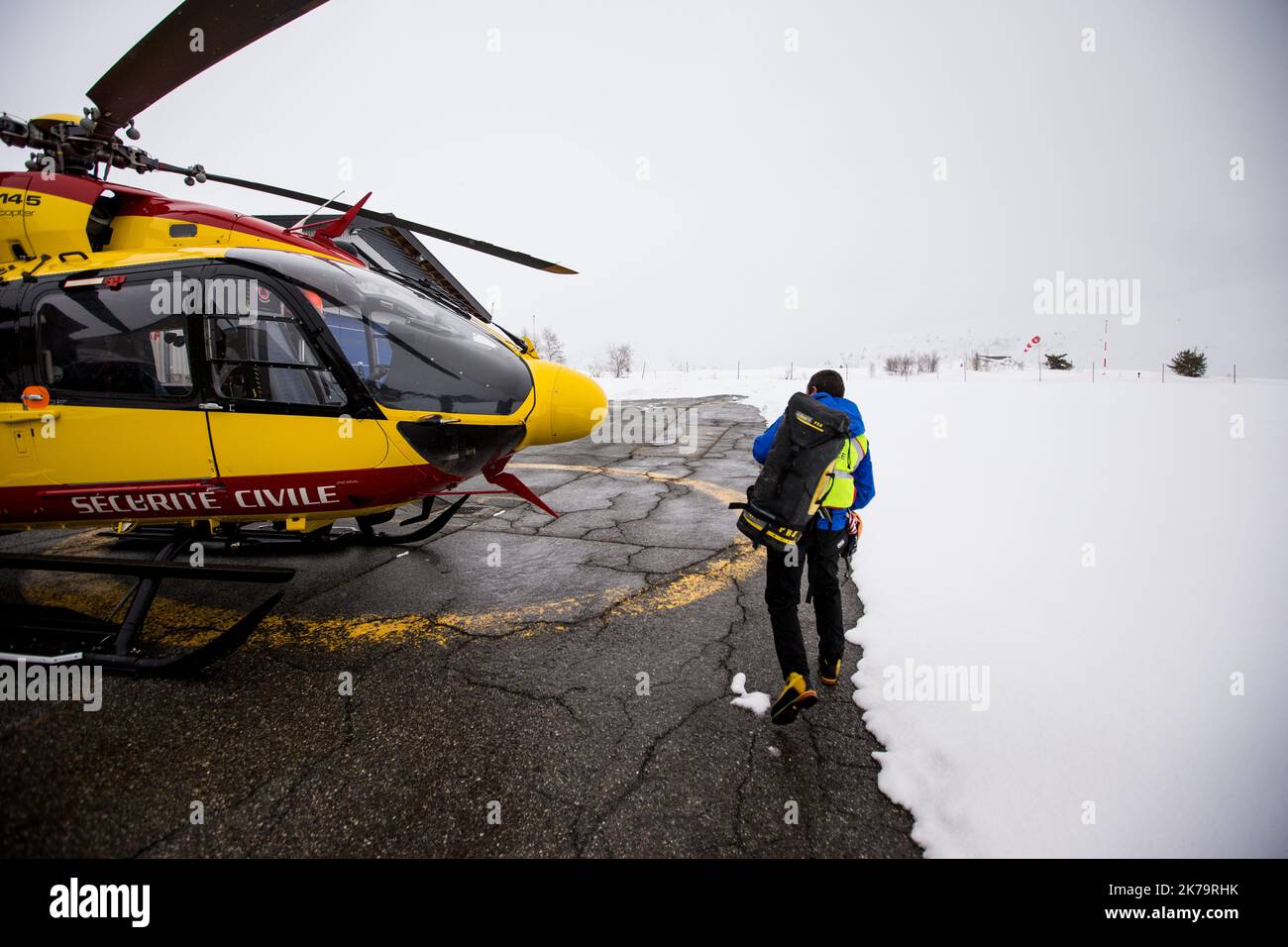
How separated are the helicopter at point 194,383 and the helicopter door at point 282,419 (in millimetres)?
10

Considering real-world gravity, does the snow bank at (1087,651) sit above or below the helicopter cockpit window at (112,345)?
below

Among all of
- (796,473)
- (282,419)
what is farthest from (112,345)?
(796,473)

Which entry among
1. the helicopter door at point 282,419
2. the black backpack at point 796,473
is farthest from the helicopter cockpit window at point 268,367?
the black backpack at point 796,473

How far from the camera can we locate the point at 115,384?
286cm

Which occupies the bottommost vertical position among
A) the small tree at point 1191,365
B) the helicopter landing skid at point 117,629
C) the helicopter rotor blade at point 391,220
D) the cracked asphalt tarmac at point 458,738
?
the cracked asphalt tarmac at point 458,738

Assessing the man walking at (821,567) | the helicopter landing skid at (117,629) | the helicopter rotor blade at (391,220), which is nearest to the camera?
the man walking at (821,567)

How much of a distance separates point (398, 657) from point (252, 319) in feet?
6.45

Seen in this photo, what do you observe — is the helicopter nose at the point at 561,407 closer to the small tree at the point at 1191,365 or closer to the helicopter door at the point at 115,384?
the helicopter door at the point at 115,384

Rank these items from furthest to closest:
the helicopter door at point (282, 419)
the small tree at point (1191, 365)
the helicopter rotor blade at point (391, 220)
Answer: the small tree at point (1191, 365) → the helicopter rotor blade at point (391, 220) → the helicopter door at point (282, 419)

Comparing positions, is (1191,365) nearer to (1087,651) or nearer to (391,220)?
(1087,651)

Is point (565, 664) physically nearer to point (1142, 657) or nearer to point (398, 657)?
point (398, 657)

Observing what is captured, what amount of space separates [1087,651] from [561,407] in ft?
10.3

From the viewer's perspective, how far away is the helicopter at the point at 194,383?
2.70 metres
